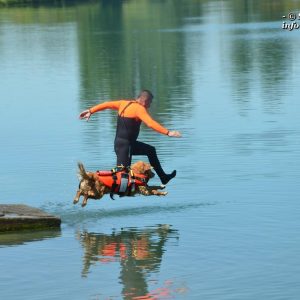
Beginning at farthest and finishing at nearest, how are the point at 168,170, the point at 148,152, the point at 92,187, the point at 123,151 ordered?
1. the point at 168,170
2. the point at 148,152
3. the point at 123,151
4. the point at 92,187

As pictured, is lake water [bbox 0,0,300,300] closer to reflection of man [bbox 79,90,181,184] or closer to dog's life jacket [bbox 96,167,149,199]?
dog's life jacket [bbox 96,167,149,199]

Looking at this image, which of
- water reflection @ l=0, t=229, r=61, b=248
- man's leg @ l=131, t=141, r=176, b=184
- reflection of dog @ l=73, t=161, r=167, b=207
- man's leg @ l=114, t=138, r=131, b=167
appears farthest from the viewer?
man's leg @ l=131, t=141, r=176, b=184

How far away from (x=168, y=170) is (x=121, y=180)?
5.99m

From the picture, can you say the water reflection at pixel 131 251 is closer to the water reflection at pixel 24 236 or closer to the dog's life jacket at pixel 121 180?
the water reflection at pixel 24 236

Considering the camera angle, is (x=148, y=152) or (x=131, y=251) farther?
(x=148, y=152)

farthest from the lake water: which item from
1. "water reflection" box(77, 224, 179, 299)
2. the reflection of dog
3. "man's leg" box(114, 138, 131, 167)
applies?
"man's leg" box(114, 138, 131, 167)

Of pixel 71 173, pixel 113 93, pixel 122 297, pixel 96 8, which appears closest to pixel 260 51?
pixel 113 93

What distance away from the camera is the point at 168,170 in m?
25.2

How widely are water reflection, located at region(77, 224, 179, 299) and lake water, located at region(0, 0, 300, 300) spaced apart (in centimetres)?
2

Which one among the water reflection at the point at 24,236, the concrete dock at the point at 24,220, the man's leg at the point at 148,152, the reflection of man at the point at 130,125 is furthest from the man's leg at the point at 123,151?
the water reflection at the point at 24,236

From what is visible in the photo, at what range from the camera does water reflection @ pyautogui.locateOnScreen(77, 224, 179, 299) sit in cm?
1689

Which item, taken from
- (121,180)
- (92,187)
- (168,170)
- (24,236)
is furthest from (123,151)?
(168,170)

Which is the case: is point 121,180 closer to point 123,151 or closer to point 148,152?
point 123,151

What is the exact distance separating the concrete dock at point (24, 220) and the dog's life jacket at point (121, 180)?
119cm
